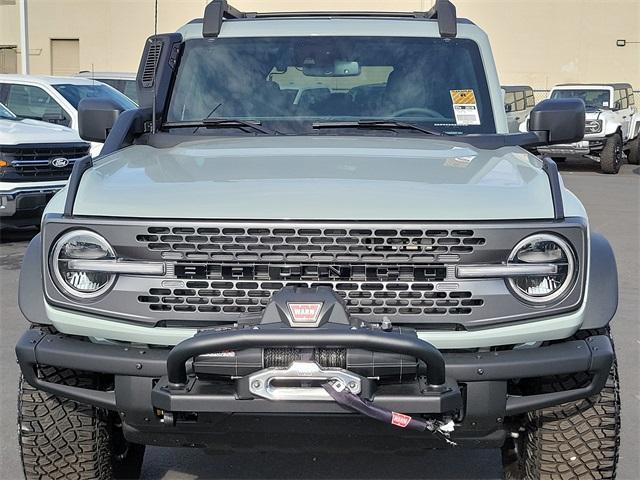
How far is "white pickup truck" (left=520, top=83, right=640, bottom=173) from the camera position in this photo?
65.9ft

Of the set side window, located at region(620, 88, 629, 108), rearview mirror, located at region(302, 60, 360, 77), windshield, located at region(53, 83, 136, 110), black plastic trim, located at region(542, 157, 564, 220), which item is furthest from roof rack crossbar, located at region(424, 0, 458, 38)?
side window, located at region(620, 88, 629, 108)

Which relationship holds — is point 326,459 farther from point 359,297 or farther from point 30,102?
point 30,102

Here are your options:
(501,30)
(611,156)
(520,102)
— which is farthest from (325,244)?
A: (501,30)

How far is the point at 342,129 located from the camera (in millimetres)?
4293

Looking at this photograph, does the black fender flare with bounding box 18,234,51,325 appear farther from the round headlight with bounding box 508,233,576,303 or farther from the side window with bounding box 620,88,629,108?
the side window with bounding box 620,88,629,108

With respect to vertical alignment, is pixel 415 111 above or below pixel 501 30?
above

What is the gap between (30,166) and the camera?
996 centimetres

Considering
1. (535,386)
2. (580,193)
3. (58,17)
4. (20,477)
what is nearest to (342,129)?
(535,386)

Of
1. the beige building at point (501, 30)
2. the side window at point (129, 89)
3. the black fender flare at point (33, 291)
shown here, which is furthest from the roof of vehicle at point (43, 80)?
the beige building at point (501, 30)

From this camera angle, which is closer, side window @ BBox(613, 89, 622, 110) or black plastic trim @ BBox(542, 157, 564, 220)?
black plastic trim @ BBox(542, 157, 564, 220)

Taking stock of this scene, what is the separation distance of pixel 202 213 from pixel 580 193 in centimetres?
1426

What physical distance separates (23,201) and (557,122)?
6.71 meters

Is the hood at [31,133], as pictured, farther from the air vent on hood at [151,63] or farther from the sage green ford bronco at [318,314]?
the sage green ford bronco at [318,314]

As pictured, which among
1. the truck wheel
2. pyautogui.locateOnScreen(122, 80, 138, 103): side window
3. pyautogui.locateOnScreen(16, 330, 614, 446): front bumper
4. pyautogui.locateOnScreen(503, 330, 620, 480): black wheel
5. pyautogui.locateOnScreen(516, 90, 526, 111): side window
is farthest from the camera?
pyautogui.locateOnScreen(516, 90, 526, 111): side window
